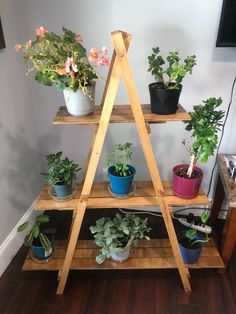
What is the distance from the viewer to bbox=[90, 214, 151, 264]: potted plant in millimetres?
1434

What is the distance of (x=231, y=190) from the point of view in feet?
4.80

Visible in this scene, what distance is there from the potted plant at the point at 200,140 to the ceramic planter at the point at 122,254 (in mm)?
419

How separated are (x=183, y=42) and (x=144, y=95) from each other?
383mm

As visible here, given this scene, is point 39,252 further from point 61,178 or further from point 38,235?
point 61,178

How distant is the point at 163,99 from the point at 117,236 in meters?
0.79

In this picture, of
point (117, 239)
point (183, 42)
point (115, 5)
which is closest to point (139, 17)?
point (115, 5)

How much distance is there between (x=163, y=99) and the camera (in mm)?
1146

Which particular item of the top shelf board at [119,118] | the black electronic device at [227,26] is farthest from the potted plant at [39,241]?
the black electronic device at [227,26]

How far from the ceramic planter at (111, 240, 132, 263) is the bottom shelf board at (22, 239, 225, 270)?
0.08ft

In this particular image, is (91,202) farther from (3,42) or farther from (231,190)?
(3,42)

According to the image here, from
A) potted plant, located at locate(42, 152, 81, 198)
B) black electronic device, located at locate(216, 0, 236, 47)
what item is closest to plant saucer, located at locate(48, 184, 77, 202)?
potted plant, located at locate(42, 152, 81, 198)

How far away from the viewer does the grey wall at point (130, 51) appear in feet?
4.89

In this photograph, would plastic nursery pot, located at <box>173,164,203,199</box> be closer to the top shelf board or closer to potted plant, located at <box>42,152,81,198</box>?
the top shelf board

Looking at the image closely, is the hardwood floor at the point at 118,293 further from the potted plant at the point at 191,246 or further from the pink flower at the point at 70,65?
the pink flower at the point at 70,65
